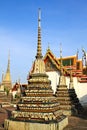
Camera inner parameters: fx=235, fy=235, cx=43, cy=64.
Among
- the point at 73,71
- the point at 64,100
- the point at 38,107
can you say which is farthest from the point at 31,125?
the point at 73,71

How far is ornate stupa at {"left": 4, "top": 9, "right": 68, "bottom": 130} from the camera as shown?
424 inches

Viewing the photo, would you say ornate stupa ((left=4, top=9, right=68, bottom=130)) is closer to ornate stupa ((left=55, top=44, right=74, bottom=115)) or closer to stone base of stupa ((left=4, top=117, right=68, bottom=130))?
stone base of stupa ((left=4, top=117, right=68, bottom=130))

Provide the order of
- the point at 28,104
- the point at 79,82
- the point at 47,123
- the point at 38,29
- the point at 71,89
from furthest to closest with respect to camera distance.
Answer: the point at 79,82, the point at 71,89, the point at 38,29, the point at 28,104, the point at 47,123

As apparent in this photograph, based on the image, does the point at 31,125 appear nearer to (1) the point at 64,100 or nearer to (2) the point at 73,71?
(1) the point at 64,100

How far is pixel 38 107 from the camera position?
11.2 m

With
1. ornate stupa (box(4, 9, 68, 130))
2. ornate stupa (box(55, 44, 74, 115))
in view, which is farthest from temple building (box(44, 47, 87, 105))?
ornate stupa (box(4, 9, 68, 130))

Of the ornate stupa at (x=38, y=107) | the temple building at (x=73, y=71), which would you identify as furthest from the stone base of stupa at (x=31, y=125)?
the temple building at (x=73, y=71)

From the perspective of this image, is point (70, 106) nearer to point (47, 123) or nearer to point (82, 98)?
point (47, 123)

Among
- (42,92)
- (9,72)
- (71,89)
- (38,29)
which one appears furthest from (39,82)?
(9,72)

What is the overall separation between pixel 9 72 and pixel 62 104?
21727mm

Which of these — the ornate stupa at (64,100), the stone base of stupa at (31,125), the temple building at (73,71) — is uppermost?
the temple building at (73,71)

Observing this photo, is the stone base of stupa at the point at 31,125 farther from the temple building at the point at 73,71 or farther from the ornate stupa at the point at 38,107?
the temple building at the point at 73,71

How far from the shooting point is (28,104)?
37.3 feet

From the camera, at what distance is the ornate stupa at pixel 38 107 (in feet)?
35.3
